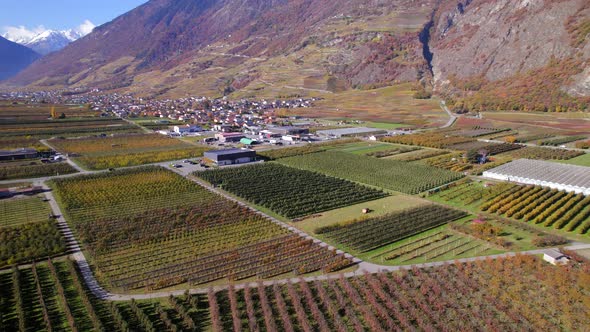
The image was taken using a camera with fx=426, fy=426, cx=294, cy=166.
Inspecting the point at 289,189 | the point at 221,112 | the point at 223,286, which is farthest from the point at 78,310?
the point at 221,112

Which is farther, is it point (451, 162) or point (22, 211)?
point (451, 162)

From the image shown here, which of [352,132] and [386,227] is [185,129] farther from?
[386,227]

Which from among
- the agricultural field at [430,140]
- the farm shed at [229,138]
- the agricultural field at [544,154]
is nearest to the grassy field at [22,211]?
the farm shed at [229,138]

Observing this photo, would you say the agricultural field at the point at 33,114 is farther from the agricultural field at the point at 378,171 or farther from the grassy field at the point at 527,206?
the grassy field at the point at 527,206

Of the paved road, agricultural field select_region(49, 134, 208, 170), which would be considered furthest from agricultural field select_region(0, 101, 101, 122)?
the paved road

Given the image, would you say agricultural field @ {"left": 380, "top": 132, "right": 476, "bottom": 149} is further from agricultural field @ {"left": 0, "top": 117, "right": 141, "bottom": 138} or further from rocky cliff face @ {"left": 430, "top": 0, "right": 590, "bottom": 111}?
agricultural field @ {"left": 0, "top": 117, "right": 141, "bottom": 138}

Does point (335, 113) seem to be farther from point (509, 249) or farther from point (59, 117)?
point (509, 249)

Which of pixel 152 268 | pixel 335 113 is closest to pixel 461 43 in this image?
pixel 335 113
